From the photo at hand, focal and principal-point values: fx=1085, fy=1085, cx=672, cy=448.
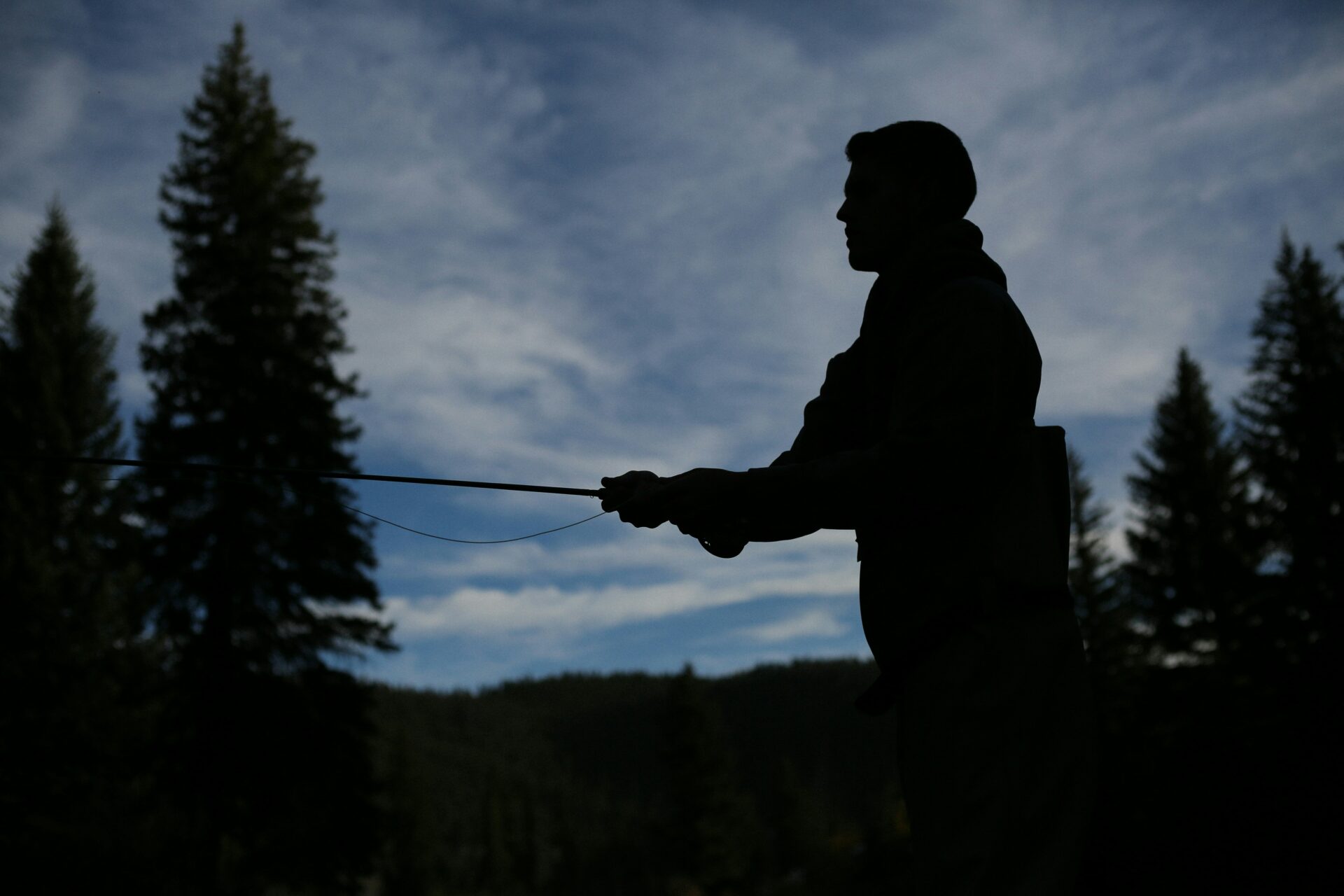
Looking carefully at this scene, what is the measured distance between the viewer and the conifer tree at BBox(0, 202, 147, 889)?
1828 cm

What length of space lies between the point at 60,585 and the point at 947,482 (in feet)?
80.6

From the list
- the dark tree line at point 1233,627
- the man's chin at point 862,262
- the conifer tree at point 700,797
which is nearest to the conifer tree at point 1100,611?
the dark tree line at point 1233,627

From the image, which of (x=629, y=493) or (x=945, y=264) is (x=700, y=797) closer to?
(x=629, y=493)

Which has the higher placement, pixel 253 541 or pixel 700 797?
pixel 253 541

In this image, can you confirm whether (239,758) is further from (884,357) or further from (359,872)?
(884,357)

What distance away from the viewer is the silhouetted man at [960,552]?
222 cm

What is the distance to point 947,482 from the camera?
7.68 ft

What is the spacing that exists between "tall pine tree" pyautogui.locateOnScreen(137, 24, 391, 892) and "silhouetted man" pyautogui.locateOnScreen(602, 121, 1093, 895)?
1790 cm

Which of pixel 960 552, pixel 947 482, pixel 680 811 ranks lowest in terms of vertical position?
pixel 680 811

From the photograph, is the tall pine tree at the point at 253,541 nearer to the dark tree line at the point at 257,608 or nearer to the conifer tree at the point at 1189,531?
the dark tree line at the point at 257,608

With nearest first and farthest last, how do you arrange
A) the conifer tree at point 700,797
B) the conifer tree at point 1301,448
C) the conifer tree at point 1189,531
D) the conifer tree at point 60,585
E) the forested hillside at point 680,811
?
1. the conifer tree at point 60,585
2. the conifer tree at point 1301,448
3. the conifer tree at point 1189,531
4. the conifer tree at point 700,797
5. the forested hillside at point 680,811

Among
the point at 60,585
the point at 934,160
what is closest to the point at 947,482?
the point at 934,160

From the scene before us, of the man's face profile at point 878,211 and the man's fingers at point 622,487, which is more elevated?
the man's face profile at point 878,211

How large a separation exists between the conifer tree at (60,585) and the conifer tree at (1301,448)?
2302cm
